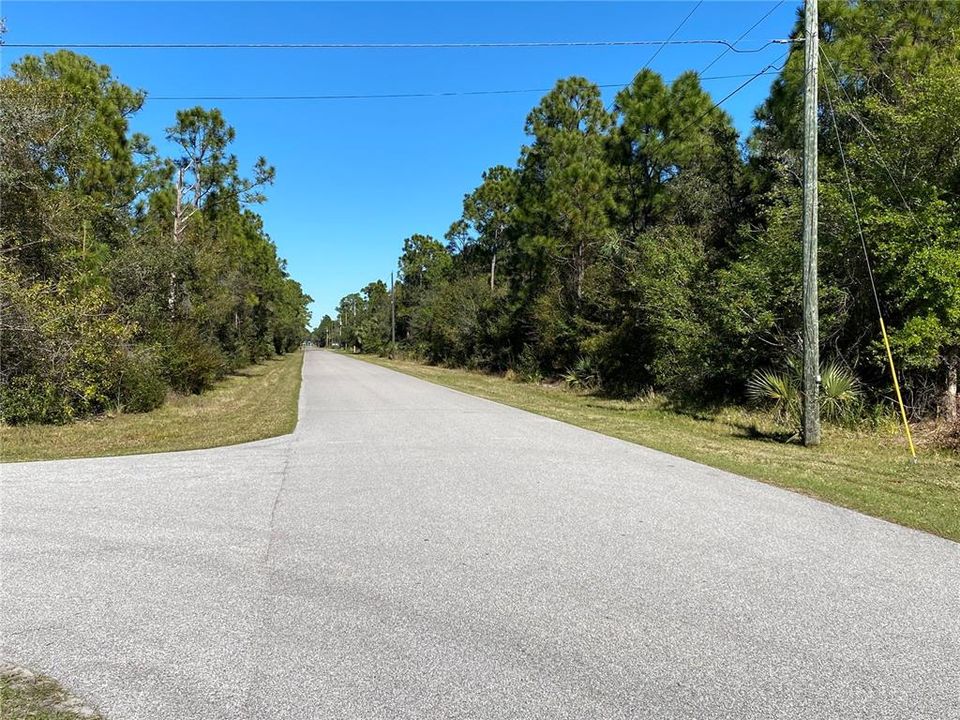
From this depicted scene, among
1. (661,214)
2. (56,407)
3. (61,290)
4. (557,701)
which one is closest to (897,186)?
(661,214)

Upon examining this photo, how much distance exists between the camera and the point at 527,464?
9.04 metres

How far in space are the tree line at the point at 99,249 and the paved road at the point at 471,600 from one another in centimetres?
566

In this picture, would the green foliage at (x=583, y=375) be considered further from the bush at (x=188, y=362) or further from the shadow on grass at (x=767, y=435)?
the bush at (x=188, y=362)

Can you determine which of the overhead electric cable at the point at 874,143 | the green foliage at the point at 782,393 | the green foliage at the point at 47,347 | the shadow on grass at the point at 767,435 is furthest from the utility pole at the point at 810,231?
the green foliage at the point at 47,347

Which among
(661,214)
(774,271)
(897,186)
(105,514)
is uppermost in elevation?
(661,214)

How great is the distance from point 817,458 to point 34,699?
34.2ft

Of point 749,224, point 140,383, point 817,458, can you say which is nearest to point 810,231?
point 817,458

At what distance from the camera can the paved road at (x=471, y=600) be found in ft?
10.1

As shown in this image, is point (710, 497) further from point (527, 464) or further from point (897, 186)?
point (897, 186)

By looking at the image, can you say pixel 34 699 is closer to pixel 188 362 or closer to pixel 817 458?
pixel 817 458

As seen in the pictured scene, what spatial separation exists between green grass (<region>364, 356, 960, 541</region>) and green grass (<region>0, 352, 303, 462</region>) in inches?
270

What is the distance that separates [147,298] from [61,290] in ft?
22.3

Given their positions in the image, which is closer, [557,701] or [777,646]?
[557,701]

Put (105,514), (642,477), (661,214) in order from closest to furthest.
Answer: (105,514), (642,477), (661,214)
